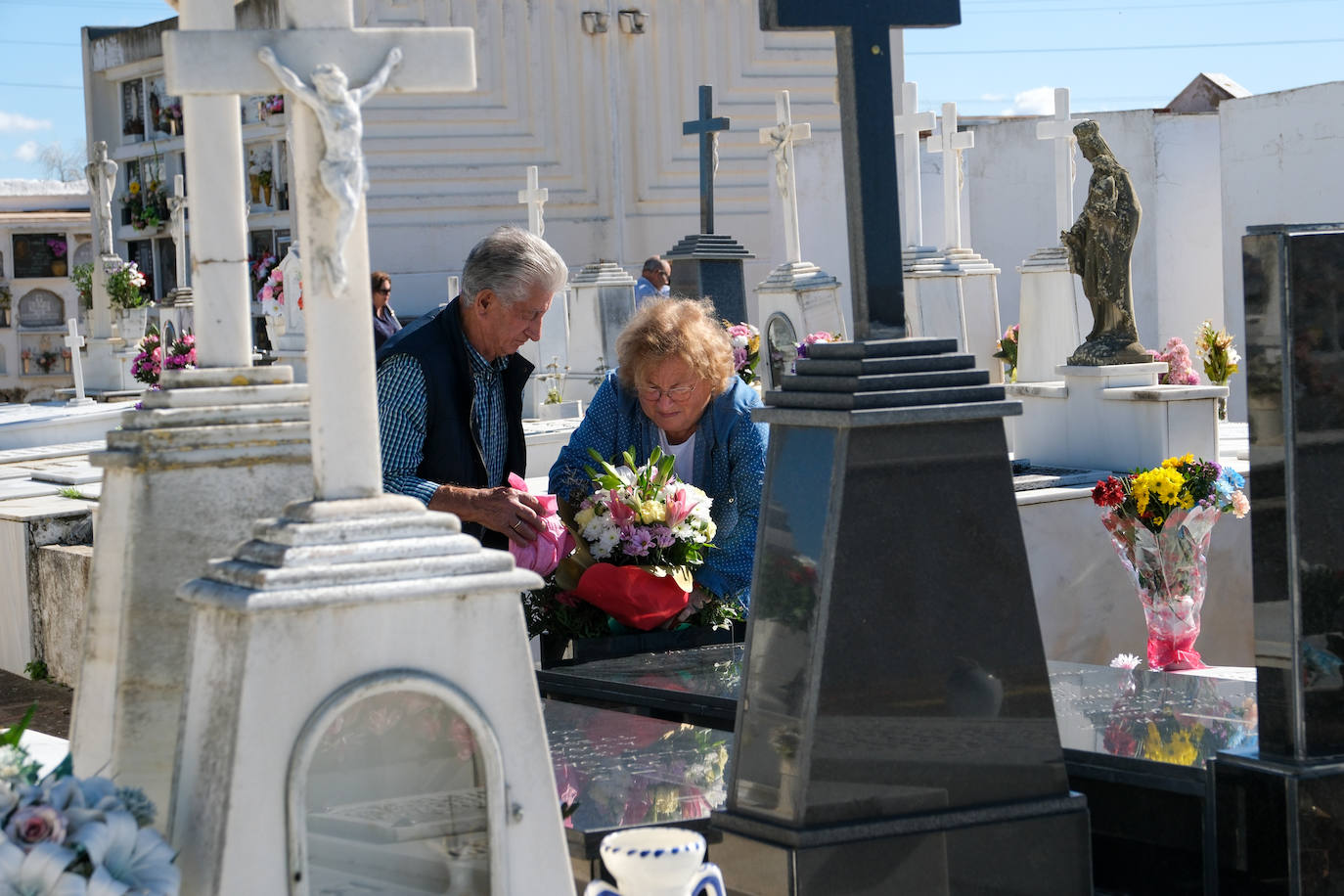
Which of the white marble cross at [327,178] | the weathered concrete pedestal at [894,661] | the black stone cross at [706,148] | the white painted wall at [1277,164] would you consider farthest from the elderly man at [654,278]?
the white marble cross at [327,178]

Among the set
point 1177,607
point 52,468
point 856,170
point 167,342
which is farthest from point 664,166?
point 856,170

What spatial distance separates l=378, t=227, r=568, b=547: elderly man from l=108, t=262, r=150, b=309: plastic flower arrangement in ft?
41.6

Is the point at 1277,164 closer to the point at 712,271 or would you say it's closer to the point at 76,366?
the point at 712,271

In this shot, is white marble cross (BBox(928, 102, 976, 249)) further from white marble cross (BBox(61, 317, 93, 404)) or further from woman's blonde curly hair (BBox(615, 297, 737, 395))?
woman's blonde curly hair (BBox(615, 297, 737, 395))

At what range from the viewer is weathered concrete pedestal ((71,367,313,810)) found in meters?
2.54

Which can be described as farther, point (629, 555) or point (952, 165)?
point (952, 165)

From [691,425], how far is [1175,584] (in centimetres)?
208

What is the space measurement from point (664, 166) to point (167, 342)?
20.2 ft

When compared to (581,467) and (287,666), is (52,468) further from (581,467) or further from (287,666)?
(287,666)

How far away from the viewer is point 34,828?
6.22ft

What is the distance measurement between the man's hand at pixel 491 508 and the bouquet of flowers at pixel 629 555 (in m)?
0.36

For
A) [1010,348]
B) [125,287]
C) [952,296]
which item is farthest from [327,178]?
[125,287]

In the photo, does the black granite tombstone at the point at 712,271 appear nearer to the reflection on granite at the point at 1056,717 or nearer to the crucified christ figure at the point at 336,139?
the reflection on granite at the point at 1056,717

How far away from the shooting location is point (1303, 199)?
13.7 meters
